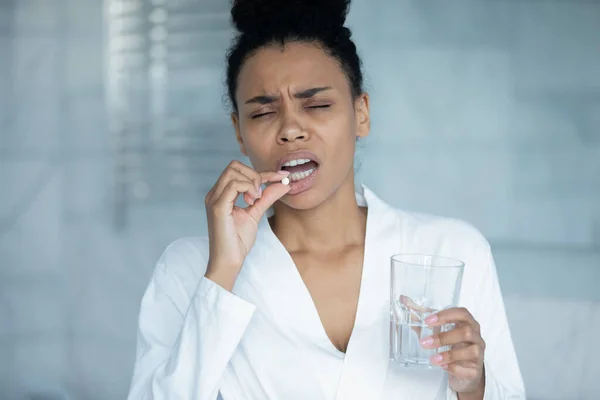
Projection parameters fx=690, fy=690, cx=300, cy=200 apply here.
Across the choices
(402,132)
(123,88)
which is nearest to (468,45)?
(402,132)

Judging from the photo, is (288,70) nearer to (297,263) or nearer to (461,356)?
(297,263)

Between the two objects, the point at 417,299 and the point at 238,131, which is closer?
→ the point at 417,299

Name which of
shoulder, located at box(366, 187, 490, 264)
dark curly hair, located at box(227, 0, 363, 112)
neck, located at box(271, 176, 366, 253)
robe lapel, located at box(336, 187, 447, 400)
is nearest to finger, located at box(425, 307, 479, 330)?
robe lapel, located at box(336, 187, 447, 400)

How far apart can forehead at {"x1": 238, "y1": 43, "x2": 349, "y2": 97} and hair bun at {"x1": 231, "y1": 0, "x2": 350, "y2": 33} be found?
6 cm

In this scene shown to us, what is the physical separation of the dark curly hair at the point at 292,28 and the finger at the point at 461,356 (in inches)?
29.3

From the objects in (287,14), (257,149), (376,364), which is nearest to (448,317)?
(376,364)

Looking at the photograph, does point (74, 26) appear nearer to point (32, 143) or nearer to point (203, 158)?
point (32, 143)

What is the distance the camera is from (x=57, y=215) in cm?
271

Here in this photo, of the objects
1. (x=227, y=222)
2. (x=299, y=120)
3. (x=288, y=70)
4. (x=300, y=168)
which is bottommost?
(x=227, y=222)

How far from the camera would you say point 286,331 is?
156 centimetres

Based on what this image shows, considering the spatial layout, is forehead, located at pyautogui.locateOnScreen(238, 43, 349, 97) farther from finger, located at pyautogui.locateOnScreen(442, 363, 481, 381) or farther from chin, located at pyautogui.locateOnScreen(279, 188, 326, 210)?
finger, located at pyautogui.locateOnScreen(442, 363, 481, 381)

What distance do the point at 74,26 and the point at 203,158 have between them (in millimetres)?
724

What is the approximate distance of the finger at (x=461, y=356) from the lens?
3.93ft

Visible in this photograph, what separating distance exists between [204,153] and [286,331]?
1.18 metres
